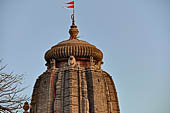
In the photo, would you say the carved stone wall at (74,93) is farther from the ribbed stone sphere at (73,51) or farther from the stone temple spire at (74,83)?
the ribbed stone sphere at (73,51)

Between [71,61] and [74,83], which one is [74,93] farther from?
[71,61]

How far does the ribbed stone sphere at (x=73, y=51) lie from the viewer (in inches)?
2103

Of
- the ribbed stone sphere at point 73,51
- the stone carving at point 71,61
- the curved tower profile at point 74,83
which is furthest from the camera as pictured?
the ribbed stone sphere at point 73,51

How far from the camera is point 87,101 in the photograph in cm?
4812

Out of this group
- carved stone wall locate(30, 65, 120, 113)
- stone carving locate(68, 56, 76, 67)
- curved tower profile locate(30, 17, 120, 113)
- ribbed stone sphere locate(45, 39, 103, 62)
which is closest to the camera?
carved stone wall locate(30, 65, 120, 113)

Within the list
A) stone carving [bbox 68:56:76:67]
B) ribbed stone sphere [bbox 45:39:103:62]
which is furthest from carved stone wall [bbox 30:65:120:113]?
ribbed stone sphere [bbox 45:39:103:62]

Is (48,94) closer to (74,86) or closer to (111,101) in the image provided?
(74,86)

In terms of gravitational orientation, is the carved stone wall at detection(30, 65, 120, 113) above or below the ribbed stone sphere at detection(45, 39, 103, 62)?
below

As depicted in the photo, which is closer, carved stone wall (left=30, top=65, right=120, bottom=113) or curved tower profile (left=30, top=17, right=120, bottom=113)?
carved stone wall (left=30, top=65, right=120, bottom=113)

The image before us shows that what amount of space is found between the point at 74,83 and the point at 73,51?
6437 mm

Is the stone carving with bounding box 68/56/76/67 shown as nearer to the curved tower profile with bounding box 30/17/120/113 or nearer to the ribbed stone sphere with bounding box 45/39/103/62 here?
the curved tower profile with bounding box 30/17/120/113

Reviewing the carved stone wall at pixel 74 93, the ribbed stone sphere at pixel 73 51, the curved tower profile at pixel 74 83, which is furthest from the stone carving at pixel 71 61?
the ribbed stone sphere at pixel 73 51

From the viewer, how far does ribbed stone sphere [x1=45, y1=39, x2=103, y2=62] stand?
53.4 m

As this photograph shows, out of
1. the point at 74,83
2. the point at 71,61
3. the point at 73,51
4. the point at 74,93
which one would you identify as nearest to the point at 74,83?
the point at 74,83
